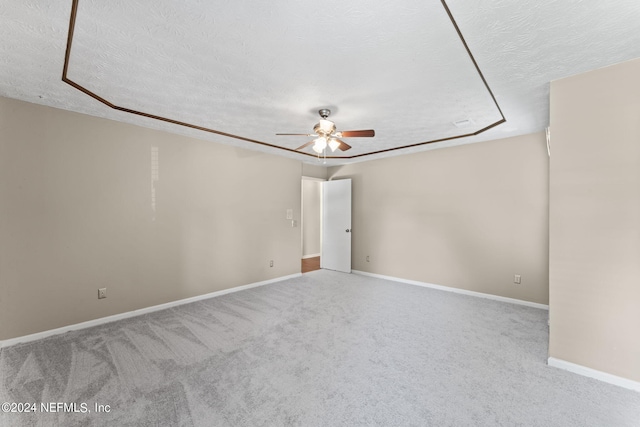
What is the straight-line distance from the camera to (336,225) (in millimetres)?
5844

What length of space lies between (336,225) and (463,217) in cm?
259

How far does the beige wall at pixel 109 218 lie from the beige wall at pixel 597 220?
160 inches

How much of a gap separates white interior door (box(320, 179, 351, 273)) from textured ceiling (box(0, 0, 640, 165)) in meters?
2.74

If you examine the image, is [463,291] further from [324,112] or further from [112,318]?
[112,318]

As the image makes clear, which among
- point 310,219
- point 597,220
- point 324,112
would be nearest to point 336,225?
point 310,219

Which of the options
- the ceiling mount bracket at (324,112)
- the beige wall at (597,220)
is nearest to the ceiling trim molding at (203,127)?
the beige wall at (597,220)

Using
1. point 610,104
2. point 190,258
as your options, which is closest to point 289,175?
point 190,258

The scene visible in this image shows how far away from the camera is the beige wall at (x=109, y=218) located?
2.61 m

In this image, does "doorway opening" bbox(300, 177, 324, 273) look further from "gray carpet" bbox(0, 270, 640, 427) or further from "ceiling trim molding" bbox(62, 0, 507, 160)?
"gray carpet" bbox(0, 270, 640, 427)

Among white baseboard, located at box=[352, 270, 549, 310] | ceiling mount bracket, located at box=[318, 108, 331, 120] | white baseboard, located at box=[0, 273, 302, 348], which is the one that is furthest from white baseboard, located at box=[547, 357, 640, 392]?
white baseboard, located at box=[0, 273, 302, 348]

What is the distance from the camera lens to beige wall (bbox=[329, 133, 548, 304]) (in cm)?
363

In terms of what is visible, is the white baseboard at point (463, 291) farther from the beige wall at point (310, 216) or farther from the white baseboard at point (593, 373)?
the beige wall at point (310, 216)

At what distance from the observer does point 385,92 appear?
7.98 ft

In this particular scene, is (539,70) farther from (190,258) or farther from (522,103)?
(190,258)
